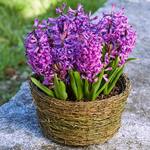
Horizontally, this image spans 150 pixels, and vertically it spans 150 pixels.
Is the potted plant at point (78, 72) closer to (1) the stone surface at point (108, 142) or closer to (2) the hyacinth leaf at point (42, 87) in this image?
(2) the hyacinth leaf at point (42, 87)

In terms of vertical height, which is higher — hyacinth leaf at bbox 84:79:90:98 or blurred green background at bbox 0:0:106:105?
hyacinth leaf at bbox 84:79:90:98

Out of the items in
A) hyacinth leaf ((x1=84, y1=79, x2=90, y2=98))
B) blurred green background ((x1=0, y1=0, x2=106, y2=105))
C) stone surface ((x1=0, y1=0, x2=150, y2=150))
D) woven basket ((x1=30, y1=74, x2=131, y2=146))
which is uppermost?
hyacinth leaf ((x1=84, y1=79, x2=90, y2=98))

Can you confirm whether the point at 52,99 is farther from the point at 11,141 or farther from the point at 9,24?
the point at 9,24

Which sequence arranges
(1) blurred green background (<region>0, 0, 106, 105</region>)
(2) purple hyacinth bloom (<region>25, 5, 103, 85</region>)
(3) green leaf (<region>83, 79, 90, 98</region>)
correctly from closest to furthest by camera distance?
(2) purple hyacinth bloom (<region>25, 5, 103, 85</region>) → (3) green leaf (<region>83, 79, 90, 98</region>) → (1) blurred green background (<region>0, 0, 106, 105</region>)

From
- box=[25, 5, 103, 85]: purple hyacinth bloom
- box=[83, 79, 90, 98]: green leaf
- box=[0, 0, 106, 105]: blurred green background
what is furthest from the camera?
box=[0, 0, 106, 105]: blurred green background

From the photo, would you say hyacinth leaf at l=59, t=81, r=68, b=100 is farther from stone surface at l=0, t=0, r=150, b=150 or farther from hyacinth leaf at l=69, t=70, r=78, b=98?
stone surface at l=0, t=0, r=150, b=150

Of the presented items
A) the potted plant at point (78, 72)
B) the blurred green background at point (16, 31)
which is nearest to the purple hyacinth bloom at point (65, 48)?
the potted plant at point (78, 72)

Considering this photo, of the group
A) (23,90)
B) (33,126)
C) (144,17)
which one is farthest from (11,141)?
(144,17)

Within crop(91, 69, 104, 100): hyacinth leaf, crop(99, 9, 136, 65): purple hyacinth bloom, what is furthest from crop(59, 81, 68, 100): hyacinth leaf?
crop(99, 9, 136, 65): purple hyacinth bloom
